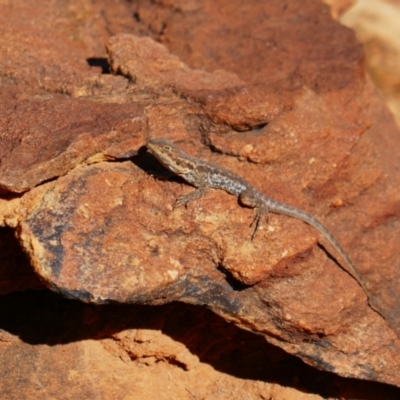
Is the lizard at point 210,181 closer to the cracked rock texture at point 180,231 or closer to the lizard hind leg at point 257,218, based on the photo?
the lizard hind leg at point 257,218

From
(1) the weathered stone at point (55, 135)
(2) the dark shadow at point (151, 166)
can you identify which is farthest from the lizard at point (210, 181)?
(1) the weathered stone at point (55, 135)

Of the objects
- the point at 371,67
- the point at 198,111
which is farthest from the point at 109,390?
the point at 371,67

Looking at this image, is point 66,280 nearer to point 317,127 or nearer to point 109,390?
point 109,390

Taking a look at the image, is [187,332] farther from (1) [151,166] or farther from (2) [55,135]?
(2) [55,135]

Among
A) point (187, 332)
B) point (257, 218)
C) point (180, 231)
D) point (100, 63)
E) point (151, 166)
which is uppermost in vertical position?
point (257, 218)

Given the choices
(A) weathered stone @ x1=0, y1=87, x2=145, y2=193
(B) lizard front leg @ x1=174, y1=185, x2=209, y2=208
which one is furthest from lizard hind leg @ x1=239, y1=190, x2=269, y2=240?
(A) weathered stone @ x1=0, y1=87, x2=145, y2=193

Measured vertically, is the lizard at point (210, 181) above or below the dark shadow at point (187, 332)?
above

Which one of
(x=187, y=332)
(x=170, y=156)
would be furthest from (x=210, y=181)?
(x=187, y=332)
